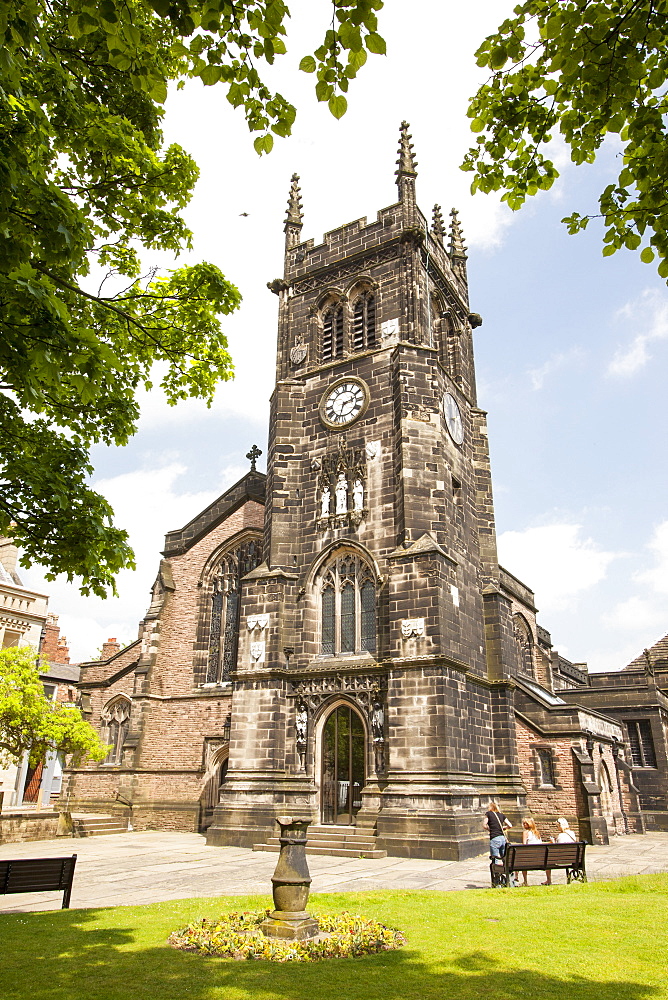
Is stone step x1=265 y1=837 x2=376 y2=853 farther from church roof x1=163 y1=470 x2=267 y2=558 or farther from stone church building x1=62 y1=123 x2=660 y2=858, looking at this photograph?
church roof x1=163 y1=470 x2=267 y2=558

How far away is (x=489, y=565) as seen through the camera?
2573cm

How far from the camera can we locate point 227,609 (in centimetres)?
2823

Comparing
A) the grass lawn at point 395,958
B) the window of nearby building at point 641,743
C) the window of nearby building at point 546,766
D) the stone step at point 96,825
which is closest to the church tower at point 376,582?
the window of nearby building at point 546,766

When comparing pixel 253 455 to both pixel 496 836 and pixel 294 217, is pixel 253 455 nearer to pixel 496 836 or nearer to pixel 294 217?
pixel 294 217

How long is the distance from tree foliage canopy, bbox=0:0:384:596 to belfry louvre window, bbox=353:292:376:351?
1518 cm

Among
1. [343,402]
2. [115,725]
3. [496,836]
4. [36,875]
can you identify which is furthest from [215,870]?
[343,402]

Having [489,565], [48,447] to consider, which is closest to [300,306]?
[489,565]

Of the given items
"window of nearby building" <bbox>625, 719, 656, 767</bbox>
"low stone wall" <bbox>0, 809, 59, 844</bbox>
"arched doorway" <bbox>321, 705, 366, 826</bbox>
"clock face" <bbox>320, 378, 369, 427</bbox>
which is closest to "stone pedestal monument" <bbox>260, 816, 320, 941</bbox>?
"arched doorway" <bbox>321, 705, 366, 826</bbox>

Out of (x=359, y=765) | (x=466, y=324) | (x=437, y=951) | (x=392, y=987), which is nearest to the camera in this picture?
(x=392, y=987)

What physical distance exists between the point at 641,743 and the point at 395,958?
1083 inches

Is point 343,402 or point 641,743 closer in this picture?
point 343,402

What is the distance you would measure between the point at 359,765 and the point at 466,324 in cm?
1881

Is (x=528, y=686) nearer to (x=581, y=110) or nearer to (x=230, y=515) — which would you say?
(x=230, y=515)

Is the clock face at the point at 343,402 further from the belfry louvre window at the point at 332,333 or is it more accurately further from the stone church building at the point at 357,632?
the belfry louvre window at the point at 332,333
